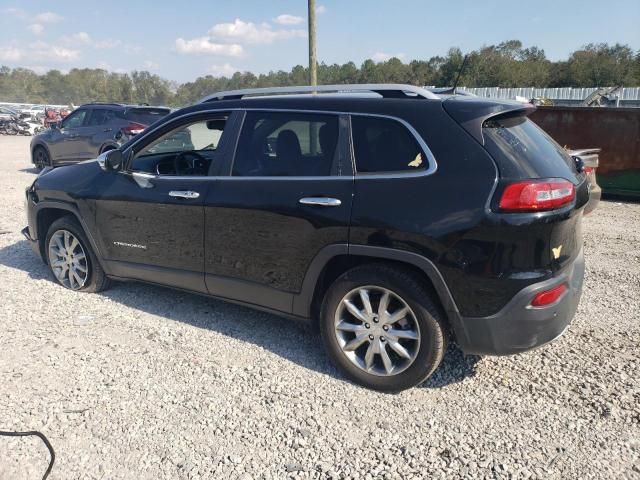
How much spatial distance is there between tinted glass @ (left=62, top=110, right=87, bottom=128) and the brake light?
1238cm

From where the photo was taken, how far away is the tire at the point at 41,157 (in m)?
13.0

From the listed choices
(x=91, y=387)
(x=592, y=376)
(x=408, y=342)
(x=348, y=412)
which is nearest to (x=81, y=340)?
(x=91, y=387)

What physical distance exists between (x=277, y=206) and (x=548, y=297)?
1.73m

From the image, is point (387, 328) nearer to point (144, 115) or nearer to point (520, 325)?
point (520, 325)

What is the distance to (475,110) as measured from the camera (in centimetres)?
293

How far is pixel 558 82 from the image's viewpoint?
155 ft

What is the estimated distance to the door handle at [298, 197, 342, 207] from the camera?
3.17 metres

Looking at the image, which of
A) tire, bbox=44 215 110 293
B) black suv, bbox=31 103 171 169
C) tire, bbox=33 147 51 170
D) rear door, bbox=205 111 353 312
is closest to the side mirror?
tire, bbox=44 215 110 293

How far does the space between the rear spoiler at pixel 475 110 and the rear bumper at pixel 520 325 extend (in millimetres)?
900

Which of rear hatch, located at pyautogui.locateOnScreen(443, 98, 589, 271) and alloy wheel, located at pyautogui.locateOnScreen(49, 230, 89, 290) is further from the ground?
rear hatch, located at pyautogui.locateOnScreen(443, 98, 589, 271)

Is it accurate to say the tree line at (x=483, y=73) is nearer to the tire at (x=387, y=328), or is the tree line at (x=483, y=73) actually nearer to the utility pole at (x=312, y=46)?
the utility pole at (x=312, y=46)

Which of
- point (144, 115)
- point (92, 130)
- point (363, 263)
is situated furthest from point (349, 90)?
point (92, 130)

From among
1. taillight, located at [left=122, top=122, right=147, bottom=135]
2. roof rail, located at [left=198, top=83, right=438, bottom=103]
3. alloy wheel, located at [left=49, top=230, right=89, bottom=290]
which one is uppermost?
roof rail, located at [left=198, top=83, right=438, bottom=103]

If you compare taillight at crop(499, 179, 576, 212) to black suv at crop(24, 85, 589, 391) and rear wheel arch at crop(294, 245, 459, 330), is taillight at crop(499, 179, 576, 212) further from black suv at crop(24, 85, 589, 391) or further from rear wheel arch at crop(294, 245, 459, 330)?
rear wheel arch at crop(294, 245, 459, 330)
